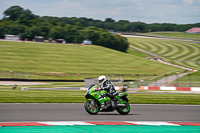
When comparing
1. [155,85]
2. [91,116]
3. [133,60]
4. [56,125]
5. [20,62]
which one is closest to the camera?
[56,125]

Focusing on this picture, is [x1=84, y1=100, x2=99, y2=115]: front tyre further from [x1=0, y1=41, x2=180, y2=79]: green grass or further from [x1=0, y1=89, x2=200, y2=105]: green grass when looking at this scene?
[x1=0, y1=41, x2=180, y2=79]: green grass

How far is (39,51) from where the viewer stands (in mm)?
91062

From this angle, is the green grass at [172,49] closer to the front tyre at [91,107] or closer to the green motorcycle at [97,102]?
the green motorcycle at [97,102]

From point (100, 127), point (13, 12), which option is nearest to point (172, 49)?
point (13, 12)

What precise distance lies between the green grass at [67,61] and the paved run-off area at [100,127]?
53.5 metres

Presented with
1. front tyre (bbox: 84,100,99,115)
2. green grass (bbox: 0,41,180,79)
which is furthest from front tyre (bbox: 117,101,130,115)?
green grass (bbox: 0,41,180,79)

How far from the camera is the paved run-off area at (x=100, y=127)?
32.6 ft

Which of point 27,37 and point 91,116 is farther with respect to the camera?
point 27,37

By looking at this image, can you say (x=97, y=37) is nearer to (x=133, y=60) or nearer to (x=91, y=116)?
(x=133, y=60)

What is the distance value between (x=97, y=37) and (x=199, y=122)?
114m

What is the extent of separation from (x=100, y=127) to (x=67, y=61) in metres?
75.2

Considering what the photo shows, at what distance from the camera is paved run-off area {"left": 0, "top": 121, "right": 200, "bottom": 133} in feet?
32.6

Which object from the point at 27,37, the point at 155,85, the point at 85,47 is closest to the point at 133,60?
the point at 85,47

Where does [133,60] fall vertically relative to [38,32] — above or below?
below
